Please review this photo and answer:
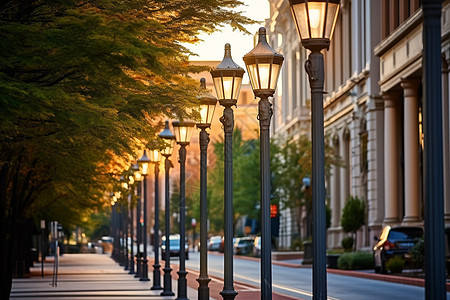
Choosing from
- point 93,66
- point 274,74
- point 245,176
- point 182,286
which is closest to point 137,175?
point 182,286

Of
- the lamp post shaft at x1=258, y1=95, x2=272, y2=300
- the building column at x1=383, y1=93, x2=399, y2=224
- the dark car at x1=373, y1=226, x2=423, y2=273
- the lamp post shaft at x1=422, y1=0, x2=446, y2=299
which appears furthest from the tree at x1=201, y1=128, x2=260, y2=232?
the lamp post shaft at x1=422, y1=0, x2=446, y2=299

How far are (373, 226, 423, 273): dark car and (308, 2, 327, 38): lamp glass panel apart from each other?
93.7 ft

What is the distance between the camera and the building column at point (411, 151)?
162 ft

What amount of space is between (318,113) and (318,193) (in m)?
0.90

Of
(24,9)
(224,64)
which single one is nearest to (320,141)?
(24,9)

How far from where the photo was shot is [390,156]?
55.1 m

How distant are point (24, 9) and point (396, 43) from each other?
124ft

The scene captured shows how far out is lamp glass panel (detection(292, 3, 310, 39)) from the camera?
1116cm

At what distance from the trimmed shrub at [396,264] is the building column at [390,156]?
15816 millimetres

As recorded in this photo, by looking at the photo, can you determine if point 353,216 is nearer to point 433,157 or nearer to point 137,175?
point 137,175

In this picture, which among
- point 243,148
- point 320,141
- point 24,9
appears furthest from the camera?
point 243,148

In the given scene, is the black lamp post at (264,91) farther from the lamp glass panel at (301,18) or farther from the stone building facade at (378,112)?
the stone building facade at (378,112)

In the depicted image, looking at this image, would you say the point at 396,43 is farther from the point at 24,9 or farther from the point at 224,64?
the point at 24,9

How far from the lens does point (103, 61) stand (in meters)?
12.6
